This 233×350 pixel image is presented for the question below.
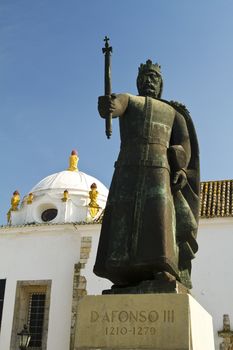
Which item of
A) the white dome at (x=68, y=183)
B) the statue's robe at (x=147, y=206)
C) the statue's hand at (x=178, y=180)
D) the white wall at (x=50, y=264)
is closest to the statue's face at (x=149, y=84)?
the statue's robe at (x=147, y=206)

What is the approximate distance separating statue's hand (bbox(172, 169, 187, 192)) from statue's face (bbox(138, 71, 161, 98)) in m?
0.89

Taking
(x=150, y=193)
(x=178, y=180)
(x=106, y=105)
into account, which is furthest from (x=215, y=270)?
(x=106, y=105)

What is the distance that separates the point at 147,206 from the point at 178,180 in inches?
17.5

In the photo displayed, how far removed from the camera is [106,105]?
427 cm

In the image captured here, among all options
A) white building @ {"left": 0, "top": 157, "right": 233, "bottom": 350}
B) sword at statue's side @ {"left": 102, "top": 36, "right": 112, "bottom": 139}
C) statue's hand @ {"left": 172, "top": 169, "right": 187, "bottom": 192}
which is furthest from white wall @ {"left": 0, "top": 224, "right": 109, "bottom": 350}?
sword at statue's side @ {"left": 102, "top": 36, "right": 112, "bottom": 139}

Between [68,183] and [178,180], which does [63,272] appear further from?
[178,180]

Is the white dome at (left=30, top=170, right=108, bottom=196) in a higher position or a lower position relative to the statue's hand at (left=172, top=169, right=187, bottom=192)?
higher

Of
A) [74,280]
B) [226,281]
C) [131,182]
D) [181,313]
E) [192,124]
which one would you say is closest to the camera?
[181,313]

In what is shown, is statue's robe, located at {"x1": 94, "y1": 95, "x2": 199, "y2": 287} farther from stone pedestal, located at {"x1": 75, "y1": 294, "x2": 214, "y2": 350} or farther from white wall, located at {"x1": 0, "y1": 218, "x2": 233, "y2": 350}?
white wall, located at {"x1": 0, "y1": 218, "x2": 233, "y2": 350}

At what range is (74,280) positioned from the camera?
16.7 m

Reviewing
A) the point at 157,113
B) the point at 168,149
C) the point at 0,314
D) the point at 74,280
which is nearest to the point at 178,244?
the point at 168,149

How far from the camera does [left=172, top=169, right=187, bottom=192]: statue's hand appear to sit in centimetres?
432

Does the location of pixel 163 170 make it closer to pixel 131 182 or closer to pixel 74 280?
pixel 131 182

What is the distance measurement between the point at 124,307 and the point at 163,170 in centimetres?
120
